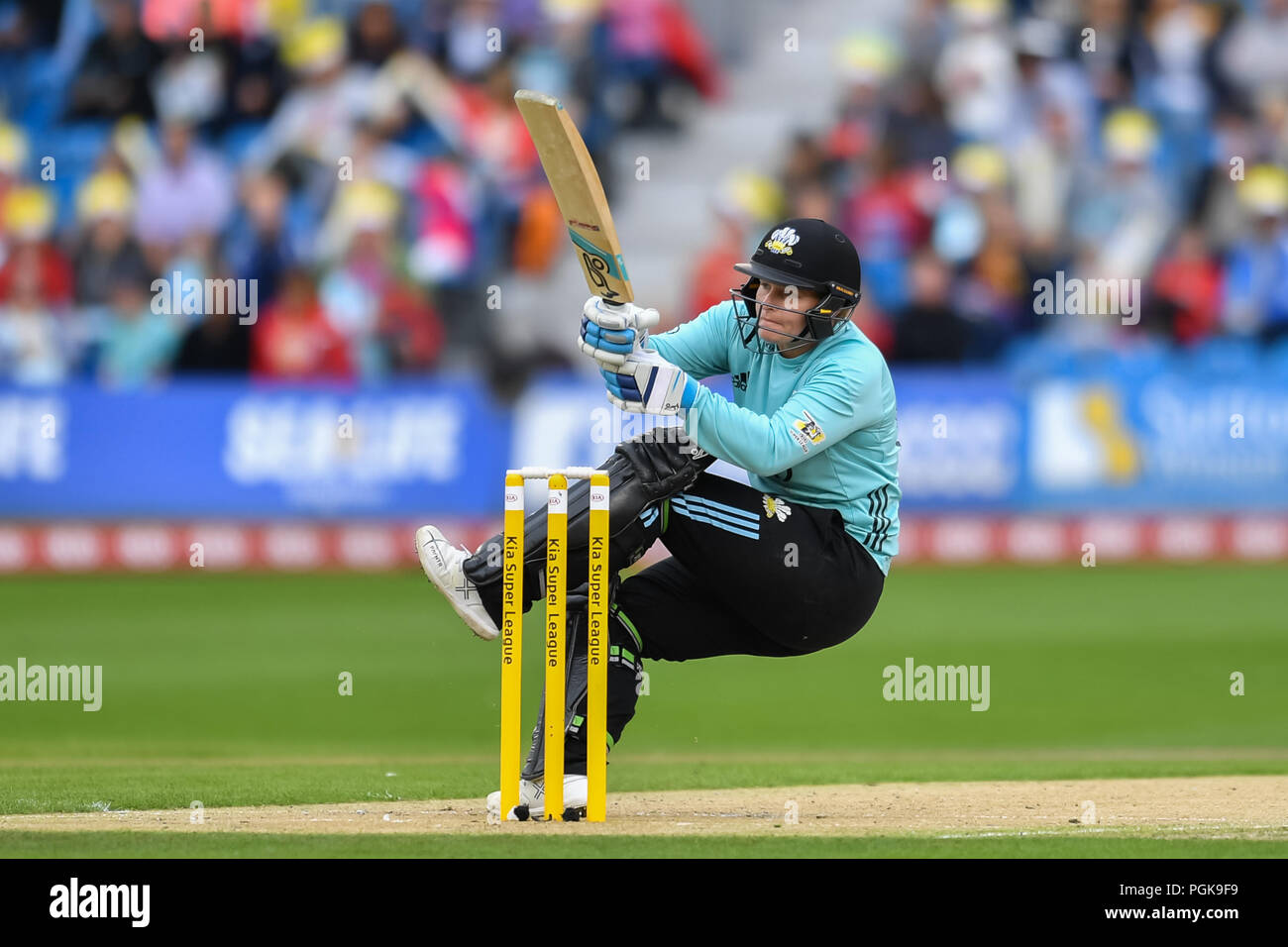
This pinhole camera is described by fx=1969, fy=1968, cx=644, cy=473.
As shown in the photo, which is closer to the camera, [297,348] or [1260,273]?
[297,348]

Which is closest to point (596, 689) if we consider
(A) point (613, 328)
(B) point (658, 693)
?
(A) point (613, 328)

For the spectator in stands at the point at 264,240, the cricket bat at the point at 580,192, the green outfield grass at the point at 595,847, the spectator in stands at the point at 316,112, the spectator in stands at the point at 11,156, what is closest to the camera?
the green outfield grass at the point at 595,847

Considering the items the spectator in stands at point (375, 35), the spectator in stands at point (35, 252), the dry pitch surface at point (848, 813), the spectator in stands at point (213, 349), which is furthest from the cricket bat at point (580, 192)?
the spectator in stands at point (375, 35)

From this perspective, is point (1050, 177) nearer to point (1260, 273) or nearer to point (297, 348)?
point (1260, 273)

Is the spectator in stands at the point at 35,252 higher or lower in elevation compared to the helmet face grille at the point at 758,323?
higher

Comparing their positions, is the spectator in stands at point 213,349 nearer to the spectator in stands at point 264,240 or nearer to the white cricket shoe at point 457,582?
the spectator in stands at point 264,240

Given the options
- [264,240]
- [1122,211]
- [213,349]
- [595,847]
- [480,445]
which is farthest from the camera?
[1122,211]

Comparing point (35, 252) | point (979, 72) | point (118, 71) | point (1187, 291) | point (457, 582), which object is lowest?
point (457, 582)

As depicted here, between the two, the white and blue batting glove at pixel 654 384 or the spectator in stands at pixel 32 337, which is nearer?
the white and blue batting glove at pixel 654 384

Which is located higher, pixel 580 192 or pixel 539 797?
pixel 580 192
